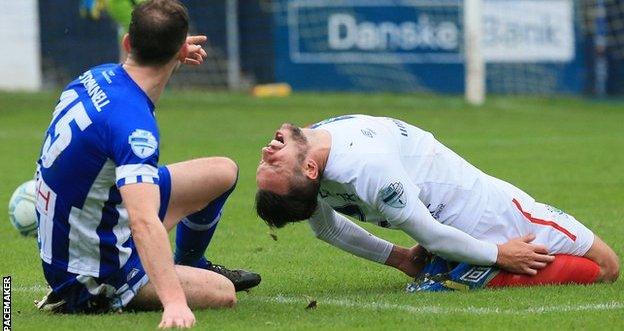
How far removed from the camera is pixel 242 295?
586cm

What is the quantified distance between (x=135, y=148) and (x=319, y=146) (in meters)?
0.94

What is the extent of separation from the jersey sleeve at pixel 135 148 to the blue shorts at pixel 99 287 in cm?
46

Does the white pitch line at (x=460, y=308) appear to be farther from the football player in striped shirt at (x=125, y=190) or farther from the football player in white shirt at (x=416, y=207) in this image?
the football player in striped shirt at (x=125, y=190)

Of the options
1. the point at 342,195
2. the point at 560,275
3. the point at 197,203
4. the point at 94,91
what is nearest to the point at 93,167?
the point at 94,91

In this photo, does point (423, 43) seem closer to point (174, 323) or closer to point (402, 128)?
point (402, 128)

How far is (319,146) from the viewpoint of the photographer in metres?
5.41

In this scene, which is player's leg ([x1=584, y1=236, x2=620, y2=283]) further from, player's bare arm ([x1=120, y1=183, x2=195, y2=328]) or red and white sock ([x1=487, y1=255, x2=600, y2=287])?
player's bare arm ([x1=120, y1=183, x2=195, y2=328])

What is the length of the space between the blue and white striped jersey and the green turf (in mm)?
264

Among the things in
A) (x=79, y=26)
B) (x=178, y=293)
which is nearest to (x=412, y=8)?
(x=79, y=26)

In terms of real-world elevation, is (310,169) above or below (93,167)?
below

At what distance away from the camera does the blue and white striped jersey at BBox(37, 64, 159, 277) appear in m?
4.79

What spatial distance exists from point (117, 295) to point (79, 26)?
57.4 ft

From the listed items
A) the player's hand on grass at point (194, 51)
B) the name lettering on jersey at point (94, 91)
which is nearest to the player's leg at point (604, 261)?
the player's hand on grass at point (194, 51)

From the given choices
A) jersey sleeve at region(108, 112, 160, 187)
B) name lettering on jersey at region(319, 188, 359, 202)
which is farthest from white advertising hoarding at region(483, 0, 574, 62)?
jersey sleeve at region(108, 112, 160, 187)
